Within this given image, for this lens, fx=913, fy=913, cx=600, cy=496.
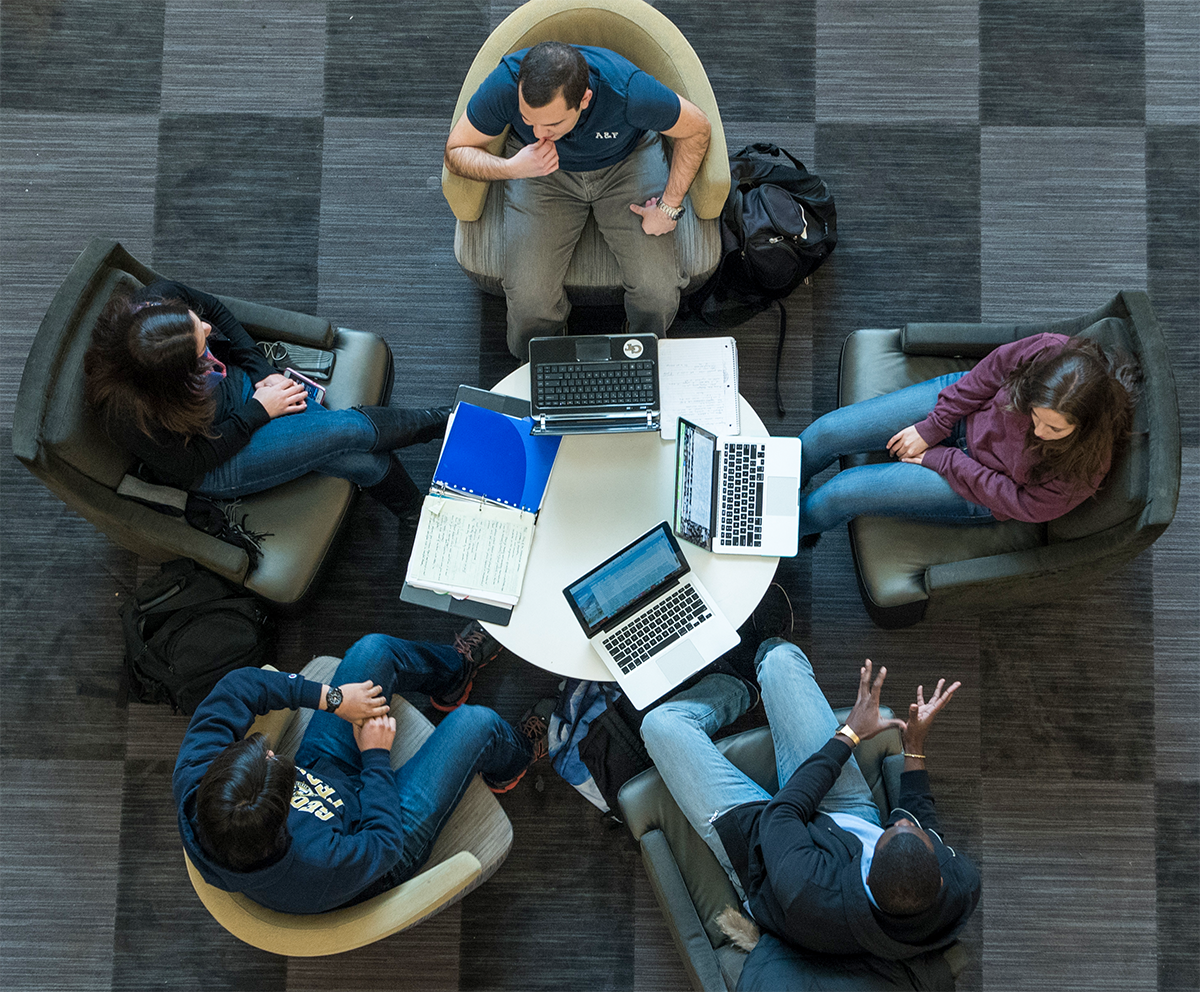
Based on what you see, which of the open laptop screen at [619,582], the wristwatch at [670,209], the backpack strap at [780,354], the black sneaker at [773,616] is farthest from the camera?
the backpack strap at [780,354]

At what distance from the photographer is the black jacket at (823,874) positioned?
1.89m

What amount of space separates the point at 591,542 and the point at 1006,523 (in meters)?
1.10

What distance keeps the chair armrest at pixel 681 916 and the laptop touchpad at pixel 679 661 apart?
0.42 m

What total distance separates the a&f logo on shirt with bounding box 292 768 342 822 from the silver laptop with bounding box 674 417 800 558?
103cm

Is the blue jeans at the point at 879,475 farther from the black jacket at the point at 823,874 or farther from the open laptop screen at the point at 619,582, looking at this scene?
the black jacket at the point at 823,874

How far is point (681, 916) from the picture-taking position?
2.16 metres

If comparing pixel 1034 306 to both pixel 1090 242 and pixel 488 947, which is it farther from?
pixel 488 947

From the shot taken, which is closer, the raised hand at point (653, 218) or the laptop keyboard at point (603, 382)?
the laptop keyboard at point (603, 382)

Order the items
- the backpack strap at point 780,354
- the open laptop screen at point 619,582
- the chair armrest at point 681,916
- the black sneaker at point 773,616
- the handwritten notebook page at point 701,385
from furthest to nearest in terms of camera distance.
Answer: the backpack strap at point 780,354
the black sneaker at point 773,616
the handwritten notebook page at point 701,385
the open laptop screen at point 619,582
the chair armrest at point 681,916

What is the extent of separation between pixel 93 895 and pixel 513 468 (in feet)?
5.94

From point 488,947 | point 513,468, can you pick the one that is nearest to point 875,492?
point 513,468

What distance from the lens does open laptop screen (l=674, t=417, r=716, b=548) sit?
7.32 feet

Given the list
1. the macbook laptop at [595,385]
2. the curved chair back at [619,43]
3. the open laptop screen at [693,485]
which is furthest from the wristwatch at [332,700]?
the curved chair back at [619,43]

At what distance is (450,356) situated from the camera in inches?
116
